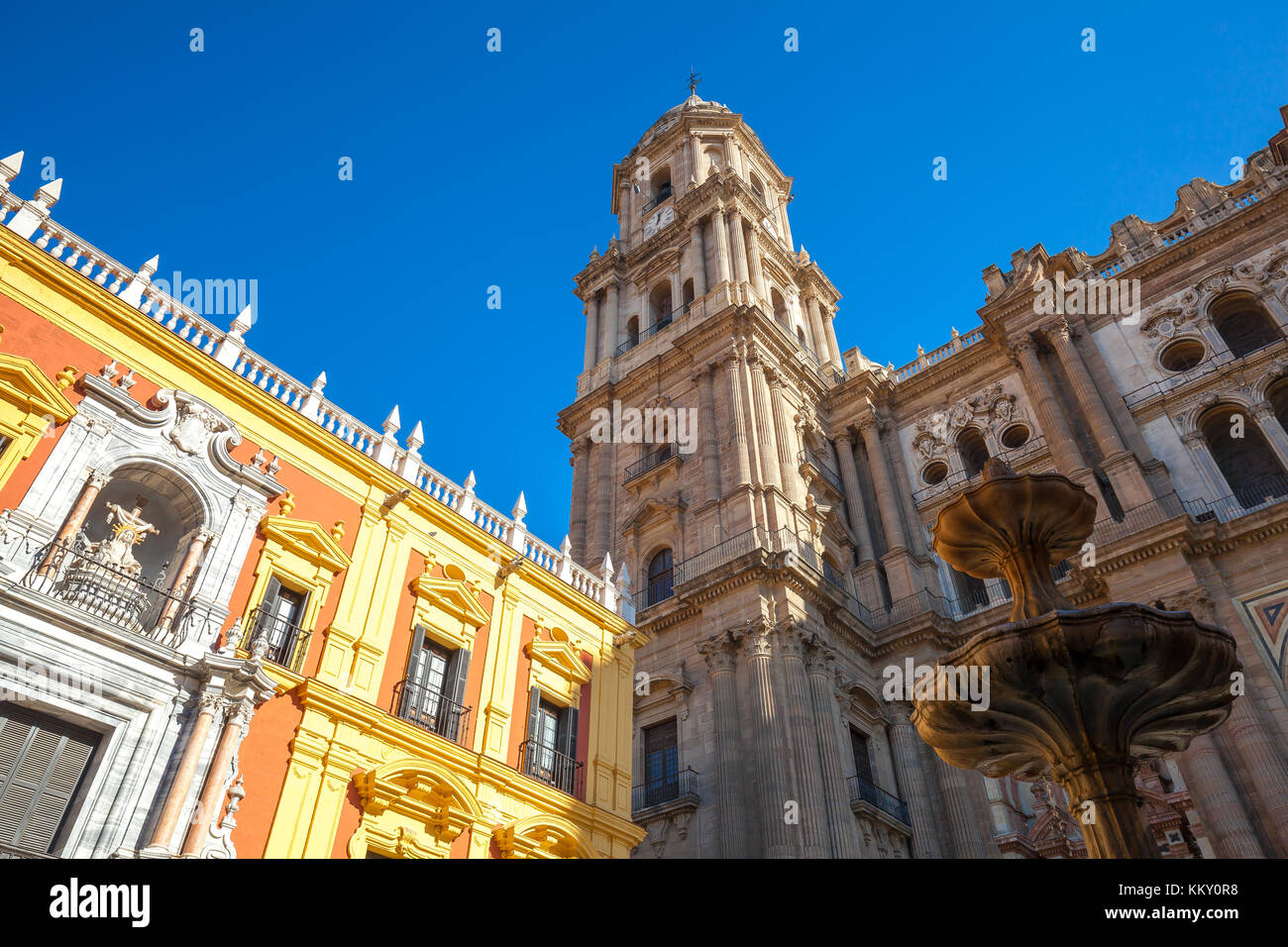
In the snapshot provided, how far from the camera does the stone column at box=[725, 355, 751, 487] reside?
2428 cm

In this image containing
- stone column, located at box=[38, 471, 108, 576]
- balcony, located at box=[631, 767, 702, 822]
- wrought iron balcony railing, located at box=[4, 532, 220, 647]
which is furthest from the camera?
balcony, located at box=[631, 767, 702, 822]

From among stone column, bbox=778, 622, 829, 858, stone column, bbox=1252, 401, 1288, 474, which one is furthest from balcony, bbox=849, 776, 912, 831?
stone column, bbox=1252, 401, 1288, 474

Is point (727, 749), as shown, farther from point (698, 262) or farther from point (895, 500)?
point (698, 262)

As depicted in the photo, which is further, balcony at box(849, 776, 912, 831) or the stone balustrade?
balcony at box(849, 776, 912, 831)

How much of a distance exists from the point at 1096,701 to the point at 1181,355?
821 inches

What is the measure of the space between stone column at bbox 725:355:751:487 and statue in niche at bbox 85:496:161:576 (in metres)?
15.4

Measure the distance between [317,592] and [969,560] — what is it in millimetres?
8570

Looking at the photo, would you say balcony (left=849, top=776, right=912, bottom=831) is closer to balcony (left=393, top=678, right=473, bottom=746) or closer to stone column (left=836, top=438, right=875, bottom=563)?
stone column (left=836, top=438, right=875, bottom=563)

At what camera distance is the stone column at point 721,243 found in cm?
3073

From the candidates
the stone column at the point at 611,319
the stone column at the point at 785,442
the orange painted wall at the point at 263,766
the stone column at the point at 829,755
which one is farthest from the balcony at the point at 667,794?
the stone column at the point at 611,319
